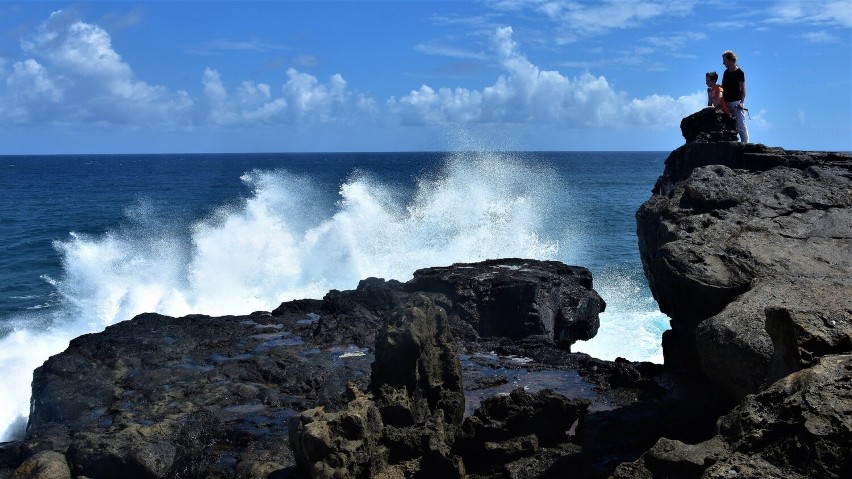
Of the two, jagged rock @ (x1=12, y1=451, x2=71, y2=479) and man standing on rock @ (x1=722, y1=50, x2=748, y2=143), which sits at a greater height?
man standing on rock @ (x1=722, y1=50, x2=748, y2=143)

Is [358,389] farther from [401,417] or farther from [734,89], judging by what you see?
[734,89]

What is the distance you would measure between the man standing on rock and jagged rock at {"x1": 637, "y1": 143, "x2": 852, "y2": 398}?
2.62 feet

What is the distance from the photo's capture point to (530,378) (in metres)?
10.9

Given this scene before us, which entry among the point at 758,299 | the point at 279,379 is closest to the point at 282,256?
the point at 279,379

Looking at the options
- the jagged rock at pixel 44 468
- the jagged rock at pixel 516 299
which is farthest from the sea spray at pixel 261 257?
the jagged rock at pixel 516 299

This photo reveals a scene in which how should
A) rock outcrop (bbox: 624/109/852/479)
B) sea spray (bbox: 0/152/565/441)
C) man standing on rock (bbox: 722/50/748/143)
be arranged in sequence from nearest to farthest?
1. rock outcrop (bbox: 624/109/852/479)
2. man standing on rock (bbox: 722/50/748/143)
3. sea spray (bbox: 0/152/565/441)

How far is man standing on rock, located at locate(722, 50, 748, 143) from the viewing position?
12344 millimetres

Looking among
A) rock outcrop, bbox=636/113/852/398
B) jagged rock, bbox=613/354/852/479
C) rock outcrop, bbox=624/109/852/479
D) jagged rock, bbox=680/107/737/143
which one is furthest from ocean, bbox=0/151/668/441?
jagged rock, bbox=613/354/852/479

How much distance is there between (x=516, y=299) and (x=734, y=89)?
4.55 meters

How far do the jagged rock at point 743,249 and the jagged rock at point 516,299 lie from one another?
2.16 meters

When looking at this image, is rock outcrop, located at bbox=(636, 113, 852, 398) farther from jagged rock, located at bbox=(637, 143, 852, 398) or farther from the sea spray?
the sea spray

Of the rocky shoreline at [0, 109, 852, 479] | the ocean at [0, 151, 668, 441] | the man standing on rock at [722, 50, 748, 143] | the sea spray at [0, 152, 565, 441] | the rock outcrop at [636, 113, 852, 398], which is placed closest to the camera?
the rocky shoreline at [0, 109, 852, 479]

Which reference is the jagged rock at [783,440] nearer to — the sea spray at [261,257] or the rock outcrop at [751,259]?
the rock outcrop at [751,259]

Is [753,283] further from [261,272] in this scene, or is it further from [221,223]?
[221,223]
